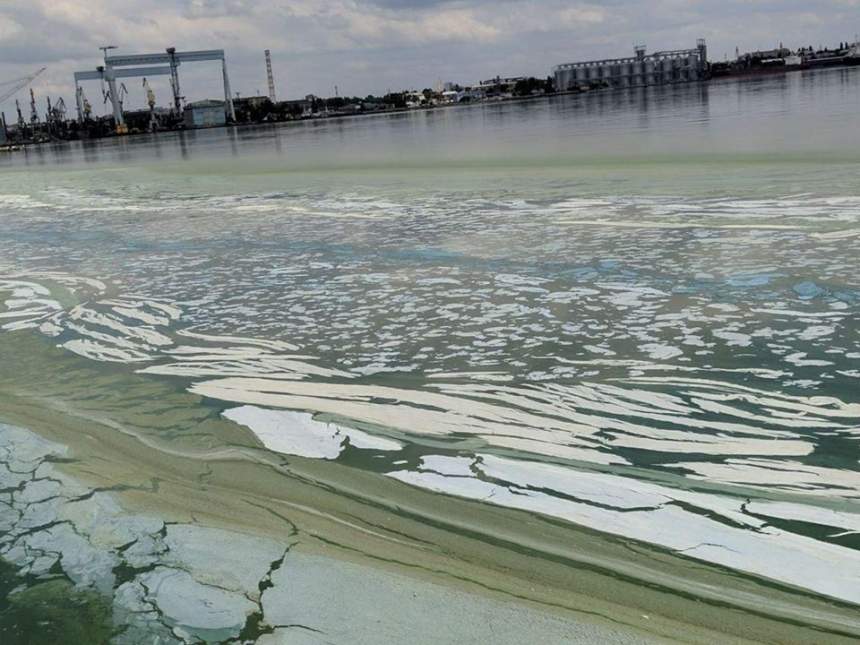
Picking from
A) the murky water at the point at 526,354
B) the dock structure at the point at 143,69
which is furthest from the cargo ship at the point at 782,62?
the murky water at the point at 526,354

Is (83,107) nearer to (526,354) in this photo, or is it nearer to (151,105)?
(151,105)

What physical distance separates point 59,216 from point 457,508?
1311 centimetres

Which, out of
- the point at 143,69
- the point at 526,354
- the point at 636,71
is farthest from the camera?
the point at 636,71

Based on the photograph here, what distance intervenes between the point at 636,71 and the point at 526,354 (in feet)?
636

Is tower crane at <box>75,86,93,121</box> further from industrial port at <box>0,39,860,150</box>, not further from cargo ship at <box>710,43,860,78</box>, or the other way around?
cargo ship at <box>710,43,860,78</box>

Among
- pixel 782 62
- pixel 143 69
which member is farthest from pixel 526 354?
pixel 782 62

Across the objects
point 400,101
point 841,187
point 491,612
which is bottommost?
point 491,612

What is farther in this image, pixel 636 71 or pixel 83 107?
pixel 636 71

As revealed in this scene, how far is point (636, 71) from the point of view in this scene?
185250 mm

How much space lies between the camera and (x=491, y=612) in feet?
8.18

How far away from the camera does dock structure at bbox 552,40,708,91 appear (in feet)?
593

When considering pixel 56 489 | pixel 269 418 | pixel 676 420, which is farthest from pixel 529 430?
pixel 56 489

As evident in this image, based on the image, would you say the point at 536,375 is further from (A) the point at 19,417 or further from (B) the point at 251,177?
(B) the point at 251,177

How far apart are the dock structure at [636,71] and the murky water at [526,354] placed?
581 feet
